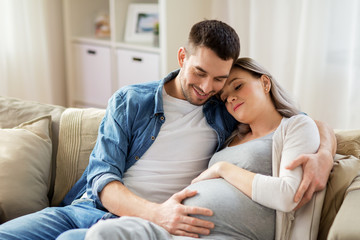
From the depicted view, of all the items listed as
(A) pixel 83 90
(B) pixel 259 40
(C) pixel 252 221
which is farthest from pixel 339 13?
(A) pixel 83 90

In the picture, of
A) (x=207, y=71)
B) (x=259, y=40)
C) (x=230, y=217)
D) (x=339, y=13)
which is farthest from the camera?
(x=259, y=40)

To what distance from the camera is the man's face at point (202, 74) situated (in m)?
1.76

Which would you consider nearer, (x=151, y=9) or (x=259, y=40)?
(x=259, y=40)

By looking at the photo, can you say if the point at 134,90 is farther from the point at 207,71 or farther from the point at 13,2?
the point at 13,2

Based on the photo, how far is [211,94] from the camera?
1843 millimetres

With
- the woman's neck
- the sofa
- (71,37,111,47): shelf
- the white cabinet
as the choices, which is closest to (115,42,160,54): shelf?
the white cabinet

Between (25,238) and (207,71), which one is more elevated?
(207,71)

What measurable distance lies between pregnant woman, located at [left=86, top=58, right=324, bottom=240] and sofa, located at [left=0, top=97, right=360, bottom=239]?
0.35 feet

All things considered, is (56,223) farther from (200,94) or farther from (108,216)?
(200,94)

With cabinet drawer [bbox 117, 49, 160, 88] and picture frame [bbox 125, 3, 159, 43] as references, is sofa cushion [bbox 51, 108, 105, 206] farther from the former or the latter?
picture frame [bbox 125, 3, 159, 43]

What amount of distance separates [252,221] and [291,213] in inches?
5.6

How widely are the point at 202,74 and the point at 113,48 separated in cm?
194

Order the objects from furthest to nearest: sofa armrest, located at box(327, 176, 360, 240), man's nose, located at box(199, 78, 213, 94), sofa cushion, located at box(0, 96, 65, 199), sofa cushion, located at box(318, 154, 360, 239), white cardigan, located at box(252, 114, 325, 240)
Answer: sofa cushion, located at box(0, 96, 65, 199)
man's nose, located at box(199, 78, 213, 94)
sofa cushion, located at box(318, 154, 360, 239)
white cardigan, located at box(252, 114, 325, 240)
sofa armrest, located at box(327, 176, 360, 240)

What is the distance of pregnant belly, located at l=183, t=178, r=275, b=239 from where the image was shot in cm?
160
